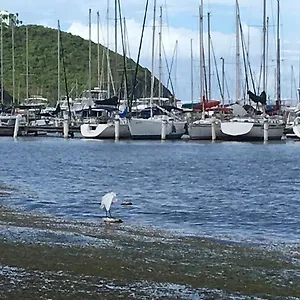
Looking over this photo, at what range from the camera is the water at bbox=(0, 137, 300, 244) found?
24.1 meters

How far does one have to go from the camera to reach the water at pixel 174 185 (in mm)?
24094

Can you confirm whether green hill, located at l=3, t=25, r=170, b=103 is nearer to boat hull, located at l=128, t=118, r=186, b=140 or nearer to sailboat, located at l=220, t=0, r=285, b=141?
boat hull, located at l=128, t=118, r=186, b=140

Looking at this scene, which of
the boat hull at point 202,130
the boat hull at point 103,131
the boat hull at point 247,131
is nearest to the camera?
the boat hull at point 247,131

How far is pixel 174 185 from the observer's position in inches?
1432

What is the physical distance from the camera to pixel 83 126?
3191 inches

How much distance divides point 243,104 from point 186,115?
6652 mm

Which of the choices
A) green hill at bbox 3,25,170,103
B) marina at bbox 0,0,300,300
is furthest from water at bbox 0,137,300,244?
green hill at bbox 3,25,170,103

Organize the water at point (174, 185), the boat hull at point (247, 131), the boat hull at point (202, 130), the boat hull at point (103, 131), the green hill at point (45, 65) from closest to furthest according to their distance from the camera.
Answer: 1. the water at point (174, 185)
2. the boat hull at point (247, 131)
3. the boat hull at point (202, 130)
4. the boat hull at point (103, 131)
5. the green hill at point (45, 65)

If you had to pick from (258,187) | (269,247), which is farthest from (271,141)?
(269,247)

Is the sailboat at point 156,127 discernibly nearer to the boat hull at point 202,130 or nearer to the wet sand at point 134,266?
the boat hull at point 202,130

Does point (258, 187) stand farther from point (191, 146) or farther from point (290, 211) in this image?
point (191, 146)

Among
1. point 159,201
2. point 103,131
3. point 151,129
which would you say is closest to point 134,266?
point 159,201

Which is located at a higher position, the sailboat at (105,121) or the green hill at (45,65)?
the green hill at (45,65)

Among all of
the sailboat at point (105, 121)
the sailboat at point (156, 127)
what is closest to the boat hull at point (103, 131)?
the sailboat at point (105, 121)
